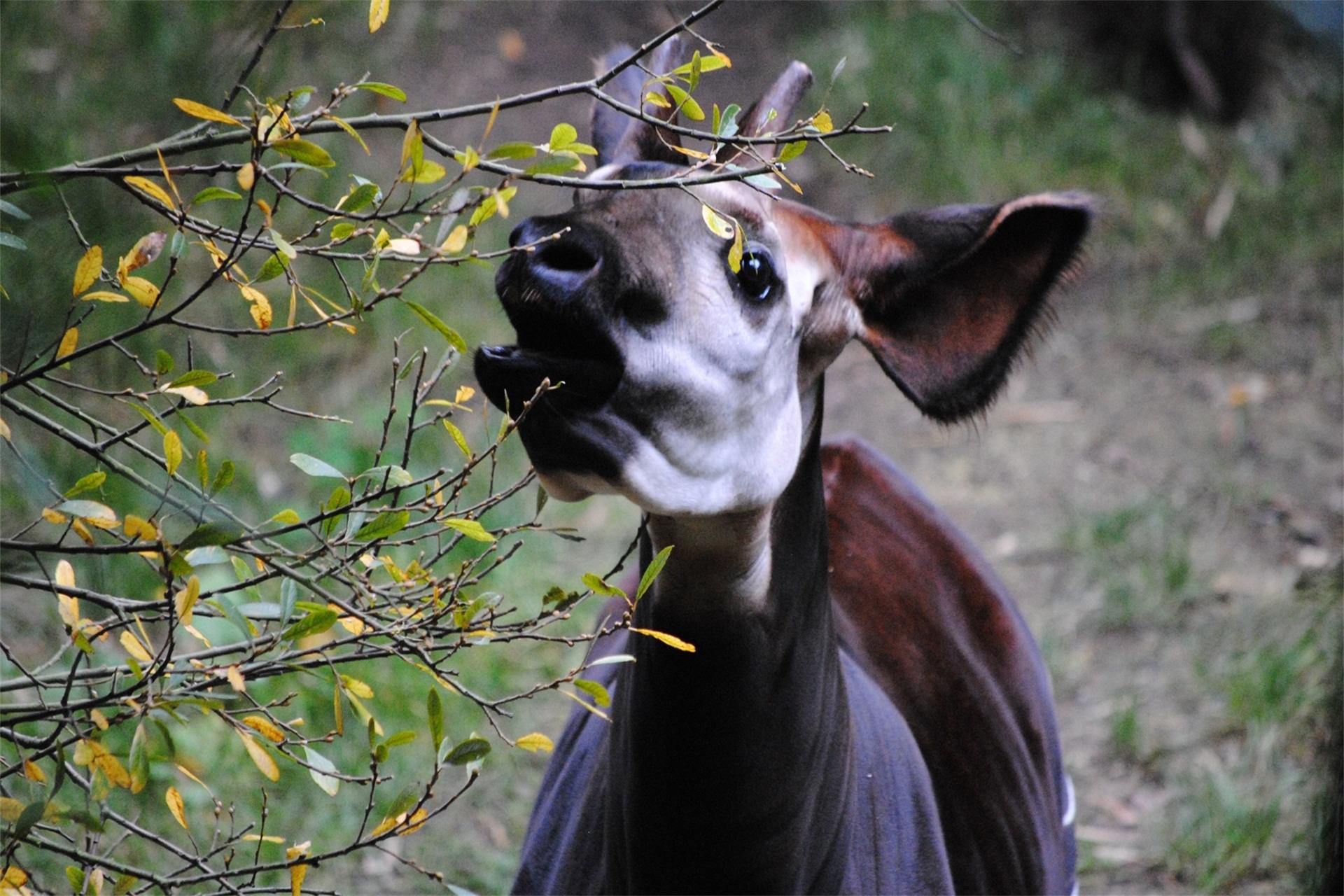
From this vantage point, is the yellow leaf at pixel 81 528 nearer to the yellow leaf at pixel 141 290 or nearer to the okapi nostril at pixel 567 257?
the yellow leaf at pixel 141 290

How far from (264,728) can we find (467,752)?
0.19m

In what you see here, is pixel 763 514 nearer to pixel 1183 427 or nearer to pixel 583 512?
pixel 583 512

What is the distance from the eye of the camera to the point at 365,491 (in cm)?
139

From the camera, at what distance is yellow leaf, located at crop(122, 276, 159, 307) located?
1229 millimetres

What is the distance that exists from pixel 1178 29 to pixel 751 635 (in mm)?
6039

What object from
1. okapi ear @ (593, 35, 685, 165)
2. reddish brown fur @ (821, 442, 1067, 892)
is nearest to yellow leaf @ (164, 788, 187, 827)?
okapi ear @ (593, 35, 685, 165)

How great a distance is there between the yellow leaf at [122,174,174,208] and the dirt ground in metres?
2.41

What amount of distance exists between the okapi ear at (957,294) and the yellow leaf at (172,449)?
0.97m

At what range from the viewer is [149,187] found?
3.84 feet

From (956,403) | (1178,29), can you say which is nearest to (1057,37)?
(1178,29)

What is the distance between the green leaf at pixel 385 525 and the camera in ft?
4.14

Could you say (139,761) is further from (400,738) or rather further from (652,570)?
(652,570)

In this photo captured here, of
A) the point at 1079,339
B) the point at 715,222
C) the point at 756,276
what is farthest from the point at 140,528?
the point at 1079,339

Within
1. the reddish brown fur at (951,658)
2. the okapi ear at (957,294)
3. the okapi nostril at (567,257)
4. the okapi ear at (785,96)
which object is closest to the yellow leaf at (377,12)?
the okapi nostril at (567,257)
